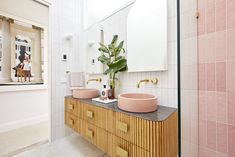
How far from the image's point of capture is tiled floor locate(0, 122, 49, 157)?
173cm

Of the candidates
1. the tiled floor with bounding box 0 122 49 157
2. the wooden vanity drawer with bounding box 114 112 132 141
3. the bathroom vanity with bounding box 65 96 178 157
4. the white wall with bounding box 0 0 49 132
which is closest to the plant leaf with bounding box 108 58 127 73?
the bathroom vanity with bounding box 65 96 178 157

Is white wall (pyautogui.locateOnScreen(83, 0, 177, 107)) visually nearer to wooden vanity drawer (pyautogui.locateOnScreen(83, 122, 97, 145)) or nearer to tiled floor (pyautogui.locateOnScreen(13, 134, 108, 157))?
wooden vanity drawer (pyautogui.locateOnScreen(83, 122, 97, 145))

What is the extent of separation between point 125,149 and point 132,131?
18cm

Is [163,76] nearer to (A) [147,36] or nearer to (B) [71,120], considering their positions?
(A) [147,36]

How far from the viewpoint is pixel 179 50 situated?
59 centimetres

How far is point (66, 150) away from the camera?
1.68 metres

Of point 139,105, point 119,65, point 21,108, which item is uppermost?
point 119,65

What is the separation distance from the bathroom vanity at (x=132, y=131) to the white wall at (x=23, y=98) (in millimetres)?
1706

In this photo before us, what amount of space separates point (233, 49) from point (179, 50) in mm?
483

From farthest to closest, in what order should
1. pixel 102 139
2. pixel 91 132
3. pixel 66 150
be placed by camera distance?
pixel 66 150 → pixel 91 132 → pixel 102 139

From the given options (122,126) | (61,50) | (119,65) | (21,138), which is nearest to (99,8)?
(61,50)

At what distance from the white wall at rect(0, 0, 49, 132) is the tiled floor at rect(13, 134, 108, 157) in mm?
1186

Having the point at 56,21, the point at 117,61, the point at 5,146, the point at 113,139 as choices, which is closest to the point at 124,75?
the point at 117,61

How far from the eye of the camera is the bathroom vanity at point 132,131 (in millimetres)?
838
